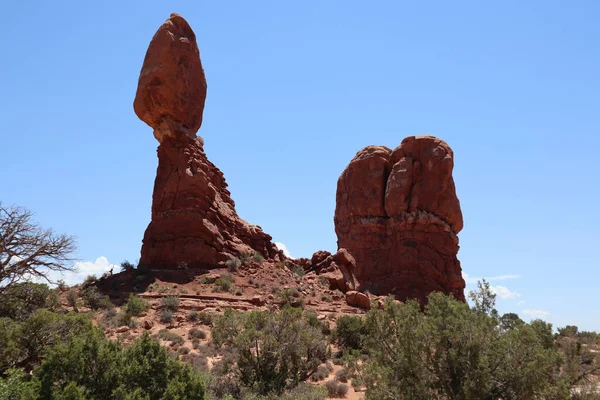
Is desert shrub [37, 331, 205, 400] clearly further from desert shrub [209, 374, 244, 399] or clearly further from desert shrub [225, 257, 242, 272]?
desert shrub [225, 257, 242, 272]

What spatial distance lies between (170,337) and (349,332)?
22.2 ft

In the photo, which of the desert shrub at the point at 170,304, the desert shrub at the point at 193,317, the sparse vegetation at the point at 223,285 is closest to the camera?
the desert shrub at the point at 193,317

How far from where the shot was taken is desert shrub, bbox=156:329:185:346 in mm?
18194

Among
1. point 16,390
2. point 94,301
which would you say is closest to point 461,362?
point 16,390

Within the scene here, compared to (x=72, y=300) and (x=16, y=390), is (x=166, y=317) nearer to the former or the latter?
(x=72, y=300)

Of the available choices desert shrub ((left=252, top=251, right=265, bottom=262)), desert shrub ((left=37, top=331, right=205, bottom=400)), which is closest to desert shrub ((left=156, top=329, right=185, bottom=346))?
desert shrub ((left=37, top=331, right=205, bottom=400))

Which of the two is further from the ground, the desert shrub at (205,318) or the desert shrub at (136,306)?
the desert shrub at (136,306)

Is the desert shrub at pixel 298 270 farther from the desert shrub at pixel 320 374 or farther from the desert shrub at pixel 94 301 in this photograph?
the desert shrub at pixel 320 374

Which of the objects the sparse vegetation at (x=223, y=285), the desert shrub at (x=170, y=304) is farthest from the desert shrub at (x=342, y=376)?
the sparse vegetation at (x=223, y=285)

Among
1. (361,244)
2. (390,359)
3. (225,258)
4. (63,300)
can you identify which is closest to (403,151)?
(361,244)

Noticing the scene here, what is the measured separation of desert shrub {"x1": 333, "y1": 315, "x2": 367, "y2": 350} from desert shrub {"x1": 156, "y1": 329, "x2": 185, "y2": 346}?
236 inches

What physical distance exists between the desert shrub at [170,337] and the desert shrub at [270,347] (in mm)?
2887

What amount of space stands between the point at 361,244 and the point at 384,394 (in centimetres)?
3291

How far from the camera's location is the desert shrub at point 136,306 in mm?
21250
